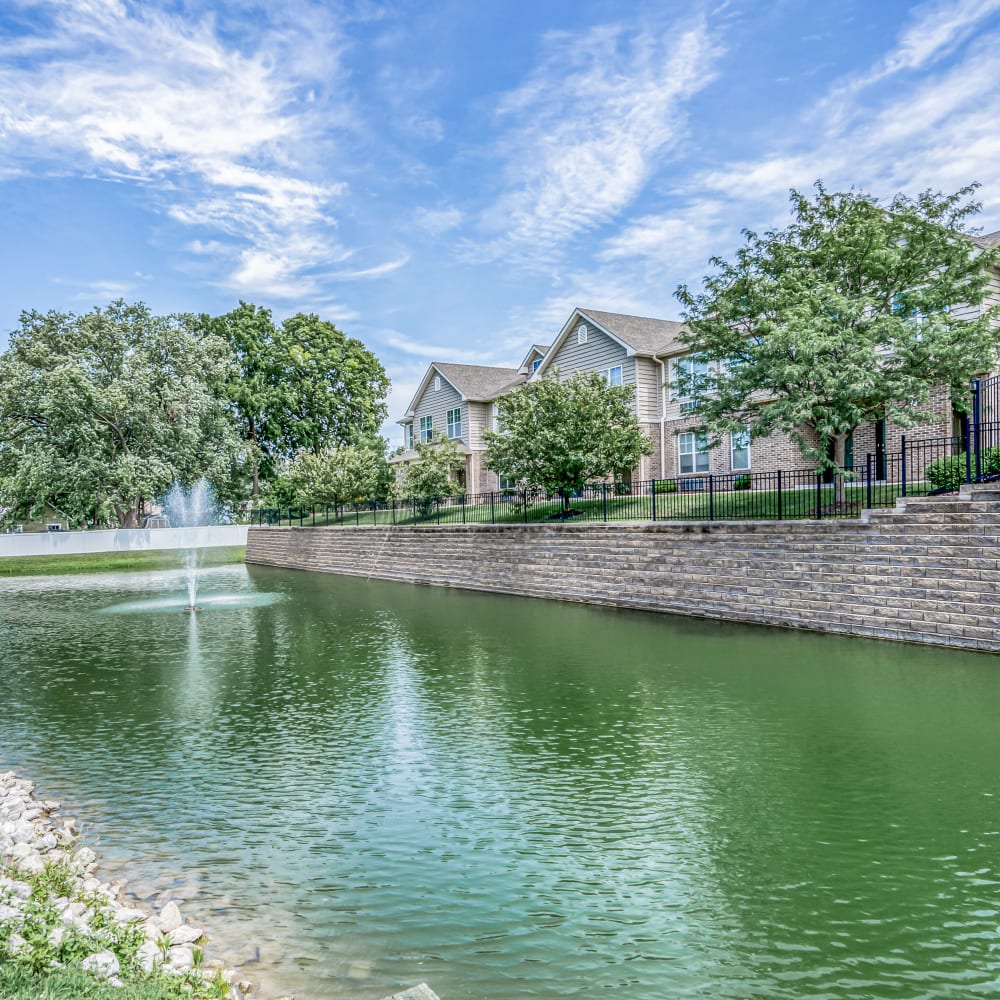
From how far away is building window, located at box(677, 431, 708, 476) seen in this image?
105ft

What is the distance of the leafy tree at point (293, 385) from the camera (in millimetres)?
56812

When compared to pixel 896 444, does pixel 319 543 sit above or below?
below

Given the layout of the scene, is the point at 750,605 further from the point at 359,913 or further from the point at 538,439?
the point at 359,913

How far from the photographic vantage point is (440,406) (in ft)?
155

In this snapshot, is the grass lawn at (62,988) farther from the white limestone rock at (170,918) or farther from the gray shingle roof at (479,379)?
the gray shingle roof at (479,379)

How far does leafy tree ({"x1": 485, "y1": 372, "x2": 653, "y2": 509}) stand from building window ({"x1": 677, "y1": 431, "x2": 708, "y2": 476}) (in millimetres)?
4148

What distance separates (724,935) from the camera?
16.3 feet

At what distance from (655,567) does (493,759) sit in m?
12.3

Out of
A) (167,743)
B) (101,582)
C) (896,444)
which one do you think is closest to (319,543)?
(101,582)

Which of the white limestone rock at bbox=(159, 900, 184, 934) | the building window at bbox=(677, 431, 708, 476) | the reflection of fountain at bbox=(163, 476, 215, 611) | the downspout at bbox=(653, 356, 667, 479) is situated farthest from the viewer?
the reflection of fountain at bbox=(163, 476, 215, 611)

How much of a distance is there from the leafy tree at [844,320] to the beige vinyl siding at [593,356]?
1200 centimetres

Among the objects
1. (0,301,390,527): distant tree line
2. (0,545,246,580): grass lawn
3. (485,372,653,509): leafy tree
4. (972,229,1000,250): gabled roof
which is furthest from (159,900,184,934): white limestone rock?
(0,301,390,527): distant tree line

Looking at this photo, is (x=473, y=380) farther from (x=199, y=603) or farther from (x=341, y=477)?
(x=199, y=603)

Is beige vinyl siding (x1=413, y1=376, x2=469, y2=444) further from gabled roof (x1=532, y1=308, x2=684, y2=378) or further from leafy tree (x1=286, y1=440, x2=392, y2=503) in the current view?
gabled roof (x1=532, y1=308, x2=684, y2=378)
